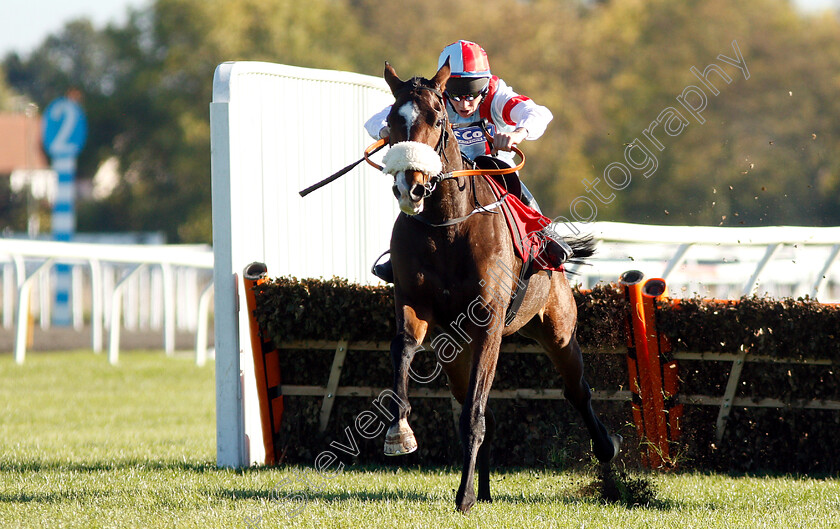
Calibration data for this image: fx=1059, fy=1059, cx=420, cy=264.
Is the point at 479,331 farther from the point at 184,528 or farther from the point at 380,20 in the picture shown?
the point at 380,20

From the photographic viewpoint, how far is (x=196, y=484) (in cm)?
560

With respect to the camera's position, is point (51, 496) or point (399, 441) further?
point (51, 496)

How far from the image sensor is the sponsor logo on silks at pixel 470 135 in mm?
5469

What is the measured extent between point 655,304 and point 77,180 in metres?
41.7

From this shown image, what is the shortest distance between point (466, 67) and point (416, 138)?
0.85 m

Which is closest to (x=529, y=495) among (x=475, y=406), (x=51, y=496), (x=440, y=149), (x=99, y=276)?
(x=475, y=406)

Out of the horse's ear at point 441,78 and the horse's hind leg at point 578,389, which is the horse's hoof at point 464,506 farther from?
the horse's ear at point 441,78

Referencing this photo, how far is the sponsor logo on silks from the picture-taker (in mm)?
5469

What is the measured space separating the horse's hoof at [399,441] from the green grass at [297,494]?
32cm

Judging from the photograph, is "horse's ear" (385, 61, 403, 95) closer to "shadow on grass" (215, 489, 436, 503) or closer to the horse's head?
the horse's head

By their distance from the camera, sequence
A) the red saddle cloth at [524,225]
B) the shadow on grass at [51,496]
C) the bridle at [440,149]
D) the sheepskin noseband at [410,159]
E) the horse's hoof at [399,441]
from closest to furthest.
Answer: the sheepskin noseband at [410,159]
the horse's hoof at [399,441]
the bridle at [440,149]
the shadow on grass at [51,496]
the red saddle cloth at [524,225]

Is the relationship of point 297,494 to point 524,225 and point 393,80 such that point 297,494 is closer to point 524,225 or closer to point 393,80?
point 524,225

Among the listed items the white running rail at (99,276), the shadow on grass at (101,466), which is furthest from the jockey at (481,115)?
the white running rail at (99,276)

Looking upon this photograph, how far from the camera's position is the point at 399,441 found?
14.6 feet
